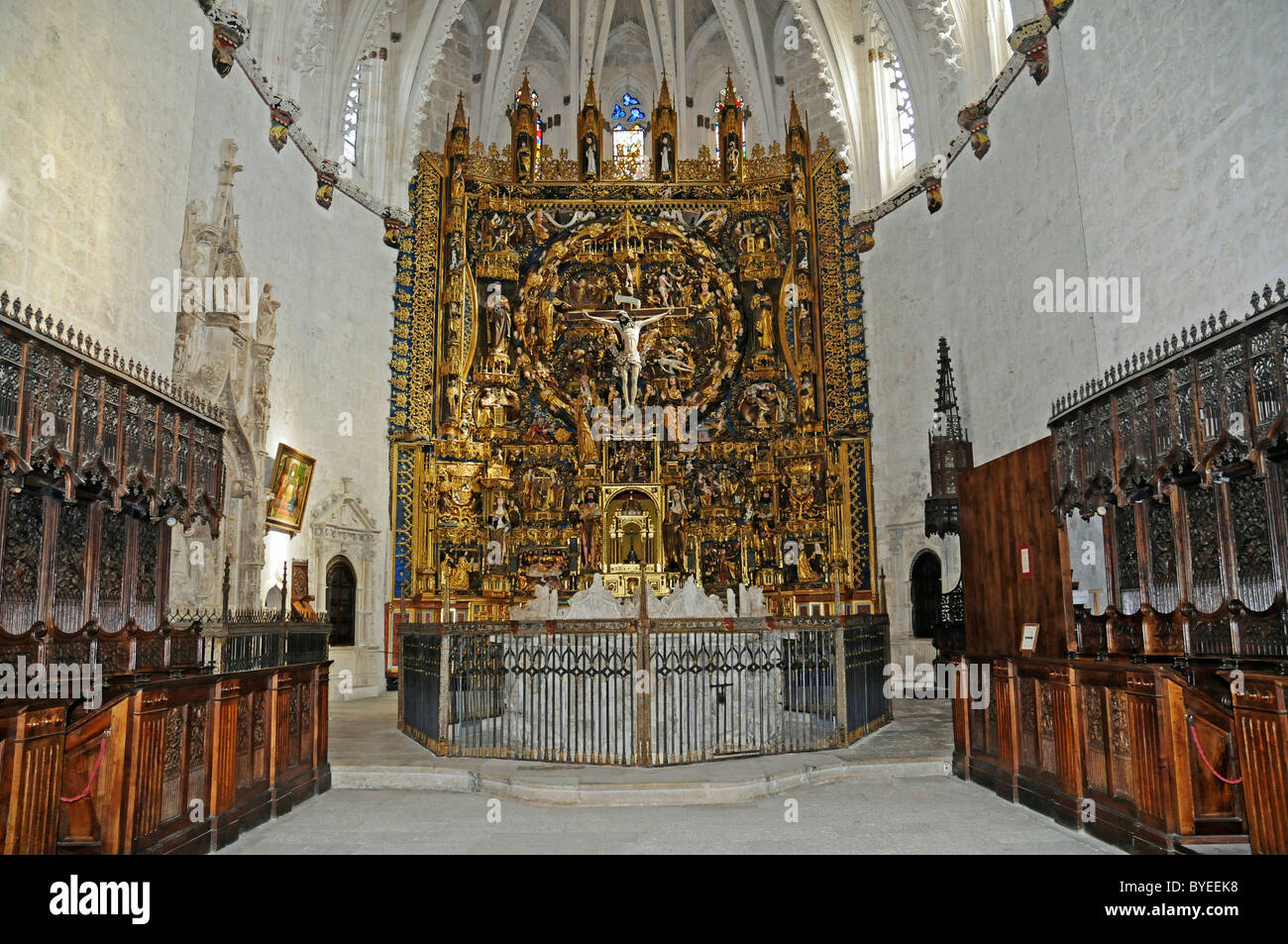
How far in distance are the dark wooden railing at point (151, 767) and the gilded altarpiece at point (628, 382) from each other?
453 inches

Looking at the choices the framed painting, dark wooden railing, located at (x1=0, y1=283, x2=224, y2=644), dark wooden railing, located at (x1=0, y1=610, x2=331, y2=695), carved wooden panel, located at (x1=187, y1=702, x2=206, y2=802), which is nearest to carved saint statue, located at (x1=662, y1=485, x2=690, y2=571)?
the framed painting

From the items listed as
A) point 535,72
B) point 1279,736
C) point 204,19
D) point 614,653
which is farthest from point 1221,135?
point 535,72

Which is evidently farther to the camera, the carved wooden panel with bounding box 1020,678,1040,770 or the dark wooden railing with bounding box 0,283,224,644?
the carved wooden panel with bounding box 1020,678,1040,770

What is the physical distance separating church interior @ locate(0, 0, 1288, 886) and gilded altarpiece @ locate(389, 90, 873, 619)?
0.37 ft

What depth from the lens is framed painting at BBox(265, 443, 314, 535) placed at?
50.1 feet

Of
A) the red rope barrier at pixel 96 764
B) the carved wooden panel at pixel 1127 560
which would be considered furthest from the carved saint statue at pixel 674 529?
the red rope barrier at pixel 96 764

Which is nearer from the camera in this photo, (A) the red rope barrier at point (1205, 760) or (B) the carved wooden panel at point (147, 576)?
(A) the red rope barrier at point (1205, 760)

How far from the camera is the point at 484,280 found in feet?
69.8

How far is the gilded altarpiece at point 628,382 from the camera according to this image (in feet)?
64.8

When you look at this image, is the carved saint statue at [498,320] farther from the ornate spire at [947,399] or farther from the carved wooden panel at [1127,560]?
the carved wooden panel at [1127,560]

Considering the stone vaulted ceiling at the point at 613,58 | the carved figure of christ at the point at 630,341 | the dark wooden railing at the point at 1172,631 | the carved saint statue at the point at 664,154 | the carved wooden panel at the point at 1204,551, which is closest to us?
the dark wooden railing at the point at 1172,631

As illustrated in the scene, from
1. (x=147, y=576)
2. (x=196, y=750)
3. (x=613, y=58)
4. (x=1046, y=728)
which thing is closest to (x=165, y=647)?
(x=147, y=576)

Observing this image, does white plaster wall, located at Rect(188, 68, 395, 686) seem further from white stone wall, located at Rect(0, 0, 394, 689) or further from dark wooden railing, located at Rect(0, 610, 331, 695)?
dark wooden railing, located at Rect(0, 610, 331, 695)

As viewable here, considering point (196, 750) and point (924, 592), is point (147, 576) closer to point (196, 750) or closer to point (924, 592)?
point (196, 750)
